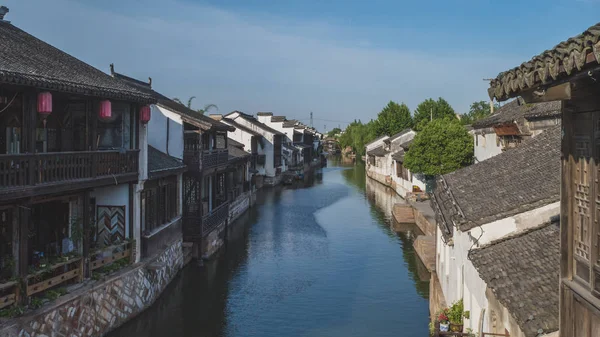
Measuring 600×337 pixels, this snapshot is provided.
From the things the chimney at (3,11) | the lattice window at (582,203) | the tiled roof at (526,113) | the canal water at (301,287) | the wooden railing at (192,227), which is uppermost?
the chimney at (3,11)

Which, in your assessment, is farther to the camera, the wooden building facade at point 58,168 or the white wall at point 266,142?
the white wall at point 266,142

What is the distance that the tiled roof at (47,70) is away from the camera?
1163 cm

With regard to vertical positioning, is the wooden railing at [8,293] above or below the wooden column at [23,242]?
below

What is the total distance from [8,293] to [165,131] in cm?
1278

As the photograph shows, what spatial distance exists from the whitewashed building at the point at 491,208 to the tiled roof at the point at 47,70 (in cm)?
936

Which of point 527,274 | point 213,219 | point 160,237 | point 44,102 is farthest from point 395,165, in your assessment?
point 527,274

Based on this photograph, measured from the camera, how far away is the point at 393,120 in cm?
8562

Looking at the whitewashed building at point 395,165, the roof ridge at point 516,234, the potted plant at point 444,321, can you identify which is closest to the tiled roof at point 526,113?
the potted plant at point 444,321

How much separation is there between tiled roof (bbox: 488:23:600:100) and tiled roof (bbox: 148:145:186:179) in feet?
48.6

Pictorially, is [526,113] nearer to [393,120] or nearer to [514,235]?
[514,235]

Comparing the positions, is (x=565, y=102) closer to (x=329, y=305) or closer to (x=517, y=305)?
(x=517, y=305)

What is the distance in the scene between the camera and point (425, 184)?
1683 inches

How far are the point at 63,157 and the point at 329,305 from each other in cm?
1042

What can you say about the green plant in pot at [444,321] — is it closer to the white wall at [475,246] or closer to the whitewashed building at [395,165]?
the white wall at [475,246]
